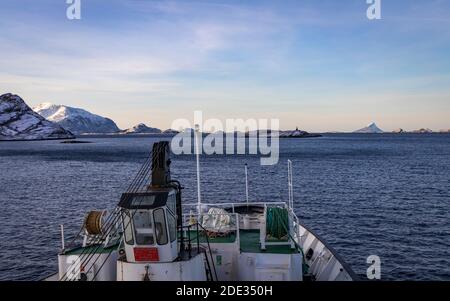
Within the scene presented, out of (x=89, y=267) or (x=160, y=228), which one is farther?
(x=89, y=267)

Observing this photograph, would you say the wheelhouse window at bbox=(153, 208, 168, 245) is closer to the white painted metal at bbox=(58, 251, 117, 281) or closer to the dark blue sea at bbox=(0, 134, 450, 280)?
the white painted metal at bbox=(58, 251, 117, 281)

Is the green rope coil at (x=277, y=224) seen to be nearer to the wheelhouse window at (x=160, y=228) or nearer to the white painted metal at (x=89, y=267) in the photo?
the wheelhouse window at (x=160, y=228)

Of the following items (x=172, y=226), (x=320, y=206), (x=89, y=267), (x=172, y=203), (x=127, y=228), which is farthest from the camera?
(x=320, y=206)

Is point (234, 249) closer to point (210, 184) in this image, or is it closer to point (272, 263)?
point (272, 263)

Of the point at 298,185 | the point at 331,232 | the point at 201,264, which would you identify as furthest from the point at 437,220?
the point at 201,264

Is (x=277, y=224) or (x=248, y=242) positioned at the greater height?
(x=277, y=224)

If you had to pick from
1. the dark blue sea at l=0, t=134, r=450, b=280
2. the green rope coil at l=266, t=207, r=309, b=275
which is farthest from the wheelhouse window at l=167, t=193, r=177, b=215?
the dark blue sea at l=0, t=134, r=450, b=280

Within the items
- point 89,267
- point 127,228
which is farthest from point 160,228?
point 89,267

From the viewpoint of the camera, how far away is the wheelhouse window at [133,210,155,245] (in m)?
14.6

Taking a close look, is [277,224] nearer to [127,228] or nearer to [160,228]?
[160,228]

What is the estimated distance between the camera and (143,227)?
14758 mm

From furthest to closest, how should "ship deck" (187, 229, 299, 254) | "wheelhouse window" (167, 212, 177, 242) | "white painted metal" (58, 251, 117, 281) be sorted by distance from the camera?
"ship deck" (187, 229, 299, 254)
"white painted metal" (58, 251, 117, 281)
"wheelhouse window" (167, 212, 177, 242)
